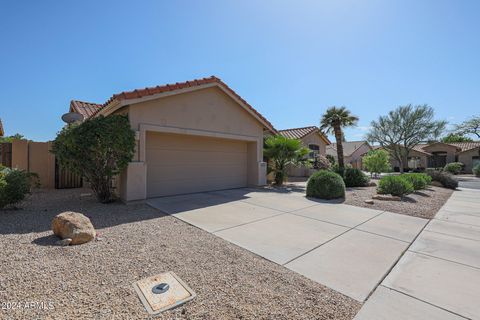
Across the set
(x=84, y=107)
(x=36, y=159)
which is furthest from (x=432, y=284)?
(x=84, y=107)

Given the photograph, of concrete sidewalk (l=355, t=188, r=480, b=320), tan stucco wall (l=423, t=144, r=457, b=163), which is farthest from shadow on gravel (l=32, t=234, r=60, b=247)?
tan stucco wall (l=423, t=144, r=457, b=163)

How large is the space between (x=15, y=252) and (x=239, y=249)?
3.52 meters

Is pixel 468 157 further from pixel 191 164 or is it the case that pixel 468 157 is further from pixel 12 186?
pixel 12 186

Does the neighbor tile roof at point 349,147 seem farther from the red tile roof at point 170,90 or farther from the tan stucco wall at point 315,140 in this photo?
the red tile roof at point 170,90

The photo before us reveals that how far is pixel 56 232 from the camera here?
4145 millimetres

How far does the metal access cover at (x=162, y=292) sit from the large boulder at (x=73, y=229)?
1885 millimetres

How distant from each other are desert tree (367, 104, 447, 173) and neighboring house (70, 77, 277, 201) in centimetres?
2351

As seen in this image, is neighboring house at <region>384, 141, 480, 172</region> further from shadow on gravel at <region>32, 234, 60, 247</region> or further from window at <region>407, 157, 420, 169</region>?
shadow on gravel at <region>32, 234, 60, 247</region>

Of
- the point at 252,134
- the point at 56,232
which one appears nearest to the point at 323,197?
the point at 252,134

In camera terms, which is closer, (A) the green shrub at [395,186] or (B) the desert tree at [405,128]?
(A) the green shrub at [395,186]

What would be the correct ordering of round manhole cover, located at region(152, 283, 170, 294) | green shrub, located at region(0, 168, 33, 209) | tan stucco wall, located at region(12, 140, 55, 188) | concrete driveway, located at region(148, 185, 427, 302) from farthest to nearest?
tan stucco wall, located at region(12, 140, 55, 188) → green shrub, located at region(0, 168, 33, 209) → concrete driveway, located at region(148, 185, 427, 302) → round manhole cover, located at region(152, 283, 170, 294)

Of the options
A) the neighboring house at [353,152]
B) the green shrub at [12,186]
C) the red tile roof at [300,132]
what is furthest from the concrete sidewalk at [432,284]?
the neighboring house at [353,152]

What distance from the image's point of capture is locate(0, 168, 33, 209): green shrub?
5828 millimetres

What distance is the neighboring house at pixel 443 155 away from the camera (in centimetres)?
3316
